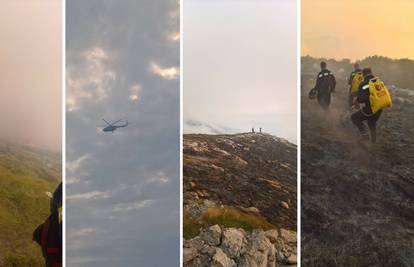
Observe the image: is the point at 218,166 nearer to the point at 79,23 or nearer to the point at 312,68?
the point at 312,68

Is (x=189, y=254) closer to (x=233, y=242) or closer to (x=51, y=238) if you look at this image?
(x=233, y=242)

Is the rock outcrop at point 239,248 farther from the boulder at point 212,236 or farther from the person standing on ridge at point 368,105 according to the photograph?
the person standing on ridge at point 368,105

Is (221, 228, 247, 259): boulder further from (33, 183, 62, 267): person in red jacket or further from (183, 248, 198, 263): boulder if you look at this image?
(33, 183, 62, 267): person in red jacket

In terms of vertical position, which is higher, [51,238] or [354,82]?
[354,82]

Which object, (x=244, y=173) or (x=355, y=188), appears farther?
(x=244, y=173)

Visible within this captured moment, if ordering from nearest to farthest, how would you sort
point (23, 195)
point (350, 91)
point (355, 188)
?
point (355, 188)
point (350, 91)
point (23, 195)

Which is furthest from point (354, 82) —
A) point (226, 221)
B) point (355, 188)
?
point (226, 221)

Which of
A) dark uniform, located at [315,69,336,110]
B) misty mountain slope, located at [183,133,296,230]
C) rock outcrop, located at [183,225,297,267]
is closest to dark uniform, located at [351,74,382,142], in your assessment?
dark uniform, located at [315,69,336,110]
